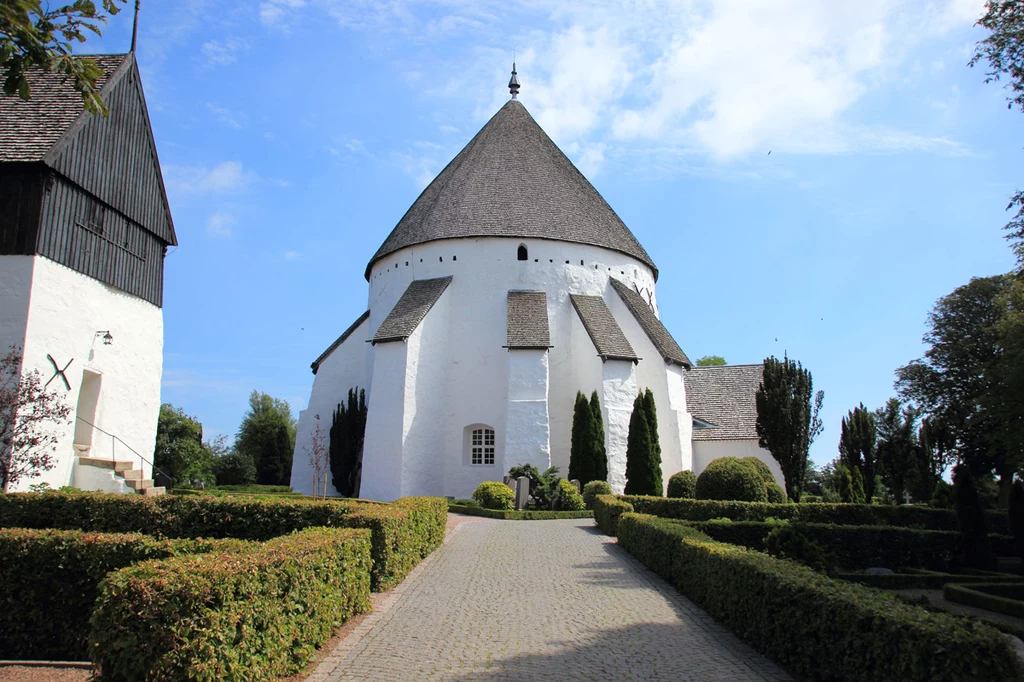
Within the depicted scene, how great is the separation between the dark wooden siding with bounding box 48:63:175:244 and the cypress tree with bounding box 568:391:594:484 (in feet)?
47.4

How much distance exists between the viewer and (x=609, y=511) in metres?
17.5

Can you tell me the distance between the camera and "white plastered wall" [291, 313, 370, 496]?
1200 inches

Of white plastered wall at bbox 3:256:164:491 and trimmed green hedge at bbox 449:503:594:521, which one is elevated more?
white plastered wall at bbox 3:256:164:491

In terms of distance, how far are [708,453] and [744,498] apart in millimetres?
13038

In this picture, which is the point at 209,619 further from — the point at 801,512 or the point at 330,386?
the point at 330,386

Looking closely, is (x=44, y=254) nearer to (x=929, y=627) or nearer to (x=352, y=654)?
(x=352, y=654)

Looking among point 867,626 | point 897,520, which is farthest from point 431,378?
point 867,626

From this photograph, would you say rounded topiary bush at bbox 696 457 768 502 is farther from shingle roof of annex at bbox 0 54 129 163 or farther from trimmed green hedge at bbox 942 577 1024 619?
shingle roof of annex at bbox 0 54 129 163

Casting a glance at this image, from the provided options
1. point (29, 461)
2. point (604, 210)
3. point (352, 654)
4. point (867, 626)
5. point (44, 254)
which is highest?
point (604, 210)

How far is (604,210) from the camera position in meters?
32.7

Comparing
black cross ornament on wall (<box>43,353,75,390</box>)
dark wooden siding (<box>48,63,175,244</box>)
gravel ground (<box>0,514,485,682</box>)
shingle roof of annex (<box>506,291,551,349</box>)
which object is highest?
dark wooden siding (<box>48,63,175,244</box>)

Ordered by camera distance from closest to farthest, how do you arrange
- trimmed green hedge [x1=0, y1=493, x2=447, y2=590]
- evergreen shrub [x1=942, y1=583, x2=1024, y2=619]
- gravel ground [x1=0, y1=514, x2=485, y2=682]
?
gravel ground [x1=0, y1=514, x2=485, y2=682], trimmed green hedge [x1=0, y1=493, x2=447, y2=590], evergreen shrub [x1=942, y1=583, x2=1024, y2=619]

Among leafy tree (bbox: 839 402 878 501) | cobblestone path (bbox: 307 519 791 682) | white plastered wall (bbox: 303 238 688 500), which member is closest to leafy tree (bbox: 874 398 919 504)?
leafy tree (bbox: 839 402 878 501)

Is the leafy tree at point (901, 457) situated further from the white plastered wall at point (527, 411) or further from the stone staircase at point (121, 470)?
the stone staircase at point (121, 470)
